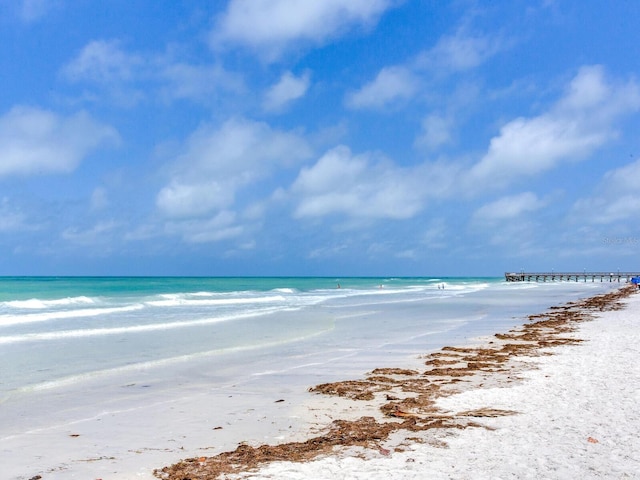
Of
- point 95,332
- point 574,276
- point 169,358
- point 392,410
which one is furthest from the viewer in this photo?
point 574,276

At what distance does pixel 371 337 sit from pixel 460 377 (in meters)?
7.70

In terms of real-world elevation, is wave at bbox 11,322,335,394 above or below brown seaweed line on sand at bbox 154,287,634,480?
below

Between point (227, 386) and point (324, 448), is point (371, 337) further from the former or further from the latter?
point (324, 448)

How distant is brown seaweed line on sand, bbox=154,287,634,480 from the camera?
586 cm

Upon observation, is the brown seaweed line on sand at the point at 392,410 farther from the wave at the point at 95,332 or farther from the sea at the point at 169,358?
the wave at the point at 95,332

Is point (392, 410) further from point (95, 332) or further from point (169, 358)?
point (95, 332)

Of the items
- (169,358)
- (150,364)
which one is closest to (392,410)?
(150,364)

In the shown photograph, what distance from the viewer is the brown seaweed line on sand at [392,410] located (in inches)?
231

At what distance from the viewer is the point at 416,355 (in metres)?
13.9

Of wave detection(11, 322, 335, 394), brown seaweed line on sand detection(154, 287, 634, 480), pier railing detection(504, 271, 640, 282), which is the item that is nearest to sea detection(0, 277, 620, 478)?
wave detection(11, 322, 335, 394)

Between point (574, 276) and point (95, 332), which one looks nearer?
point (95, 332)

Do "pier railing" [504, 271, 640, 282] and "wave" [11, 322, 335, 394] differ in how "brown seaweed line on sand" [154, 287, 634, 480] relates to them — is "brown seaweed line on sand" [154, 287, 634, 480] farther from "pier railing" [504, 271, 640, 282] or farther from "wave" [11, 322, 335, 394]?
"pier railing" [504, 271, 640, 282]

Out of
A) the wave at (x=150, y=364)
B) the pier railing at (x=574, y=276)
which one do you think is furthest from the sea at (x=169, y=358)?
the pier railing at (x=574, y=276)

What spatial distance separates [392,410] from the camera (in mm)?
8023
